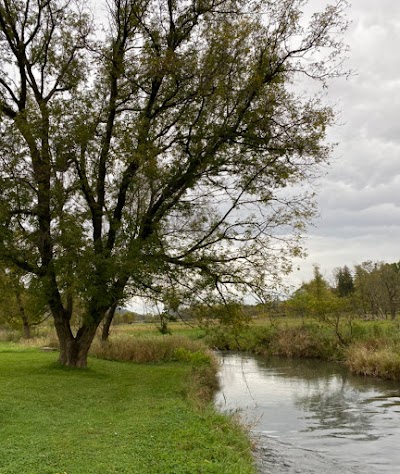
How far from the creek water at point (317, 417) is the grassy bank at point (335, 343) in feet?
3.62

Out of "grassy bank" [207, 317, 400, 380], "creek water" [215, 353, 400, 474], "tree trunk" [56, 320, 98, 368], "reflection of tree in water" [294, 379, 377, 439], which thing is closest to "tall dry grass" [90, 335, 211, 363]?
"grassy bank" [207, 317, 400, 380]

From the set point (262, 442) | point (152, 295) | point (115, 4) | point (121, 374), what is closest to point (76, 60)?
point (115, 4)

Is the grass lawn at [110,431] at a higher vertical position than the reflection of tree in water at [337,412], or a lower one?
higher

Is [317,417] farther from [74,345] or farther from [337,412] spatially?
[74,345]

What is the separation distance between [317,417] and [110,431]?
8.68 meters

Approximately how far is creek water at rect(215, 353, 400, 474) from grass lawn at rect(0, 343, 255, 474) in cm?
182

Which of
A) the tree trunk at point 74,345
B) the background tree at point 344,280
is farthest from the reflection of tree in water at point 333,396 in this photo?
the background tree at point 344,280

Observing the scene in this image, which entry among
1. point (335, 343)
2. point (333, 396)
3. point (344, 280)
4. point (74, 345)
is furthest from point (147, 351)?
point (344, 280)

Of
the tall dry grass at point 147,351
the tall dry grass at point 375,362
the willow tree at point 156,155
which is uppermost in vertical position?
the willow tree at point 156,155

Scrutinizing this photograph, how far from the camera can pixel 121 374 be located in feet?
62.3

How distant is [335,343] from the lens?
32.4 meters

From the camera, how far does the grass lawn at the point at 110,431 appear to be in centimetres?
744

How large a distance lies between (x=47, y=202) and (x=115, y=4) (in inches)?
293

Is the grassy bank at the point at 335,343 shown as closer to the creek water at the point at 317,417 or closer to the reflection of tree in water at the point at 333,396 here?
the reflection of tree in water at the point at 333,396
